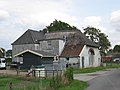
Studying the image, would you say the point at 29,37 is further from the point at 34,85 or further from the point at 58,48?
the point at 34,85

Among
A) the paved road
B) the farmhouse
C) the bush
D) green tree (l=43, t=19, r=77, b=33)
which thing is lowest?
the paved road

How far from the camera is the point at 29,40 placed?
217 ft

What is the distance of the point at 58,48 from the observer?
6272 centimetres

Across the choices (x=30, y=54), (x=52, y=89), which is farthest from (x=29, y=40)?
(x=52, y=89)

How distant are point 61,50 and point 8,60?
16.2 meters

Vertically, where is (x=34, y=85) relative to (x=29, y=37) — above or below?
below

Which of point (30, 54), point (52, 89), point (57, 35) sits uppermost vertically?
point (57, 35)

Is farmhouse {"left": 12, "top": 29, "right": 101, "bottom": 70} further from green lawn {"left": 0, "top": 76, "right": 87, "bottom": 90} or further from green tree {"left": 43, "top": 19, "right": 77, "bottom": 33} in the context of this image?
green tree {"left": 43, "top": 19, "right": 77, "bottom": 33}

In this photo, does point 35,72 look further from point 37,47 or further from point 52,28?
point 52,28

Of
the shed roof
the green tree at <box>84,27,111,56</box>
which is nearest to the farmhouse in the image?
the shed roof

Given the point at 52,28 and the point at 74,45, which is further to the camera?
the point at 52,28

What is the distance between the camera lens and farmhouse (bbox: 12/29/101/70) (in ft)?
193

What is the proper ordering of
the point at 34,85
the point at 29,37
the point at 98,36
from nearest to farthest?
the point at 34,85
the point at 29,37
the point at 98,36

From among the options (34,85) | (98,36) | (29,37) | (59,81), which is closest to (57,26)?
(98,36)
